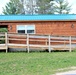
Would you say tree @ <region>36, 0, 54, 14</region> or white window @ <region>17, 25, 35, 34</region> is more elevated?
tree @ <region>36, 0, 54, 14</region>

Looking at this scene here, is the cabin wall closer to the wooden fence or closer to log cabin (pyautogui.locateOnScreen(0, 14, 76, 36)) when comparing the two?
log cabin (pyautogui.locateOnScreen(0, 14, 76, 36))

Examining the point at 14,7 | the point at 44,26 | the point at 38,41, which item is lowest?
the point at 38,41

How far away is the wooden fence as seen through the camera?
20.1 metres

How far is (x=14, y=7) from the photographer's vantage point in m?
57.9

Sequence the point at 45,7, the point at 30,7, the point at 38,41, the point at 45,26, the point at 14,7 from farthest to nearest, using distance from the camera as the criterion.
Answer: the point at 14,7 < the point at 30,7 < the point at 45,7 < the point at 45,26 < the point at 38,41

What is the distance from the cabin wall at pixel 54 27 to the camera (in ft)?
74.5

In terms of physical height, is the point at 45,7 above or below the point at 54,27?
above

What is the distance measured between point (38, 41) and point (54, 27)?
185 centimetres

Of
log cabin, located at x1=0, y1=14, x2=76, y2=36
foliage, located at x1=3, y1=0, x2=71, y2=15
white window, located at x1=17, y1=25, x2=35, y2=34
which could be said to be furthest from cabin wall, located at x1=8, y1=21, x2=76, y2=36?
foliage, located at x1=3, y1=0, x2=71, y2=15

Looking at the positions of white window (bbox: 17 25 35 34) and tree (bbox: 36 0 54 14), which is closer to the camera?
white window (bbox: 17 25 35 34)

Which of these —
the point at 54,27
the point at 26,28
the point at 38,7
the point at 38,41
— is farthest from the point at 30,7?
the point at 38,41

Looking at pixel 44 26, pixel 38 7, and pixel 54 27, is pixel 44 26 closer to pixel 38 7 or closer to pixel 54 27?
pixel 54 27

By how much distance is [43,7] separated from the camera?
55.7 metres

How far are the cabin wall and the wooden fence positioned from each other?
100 centimetres
